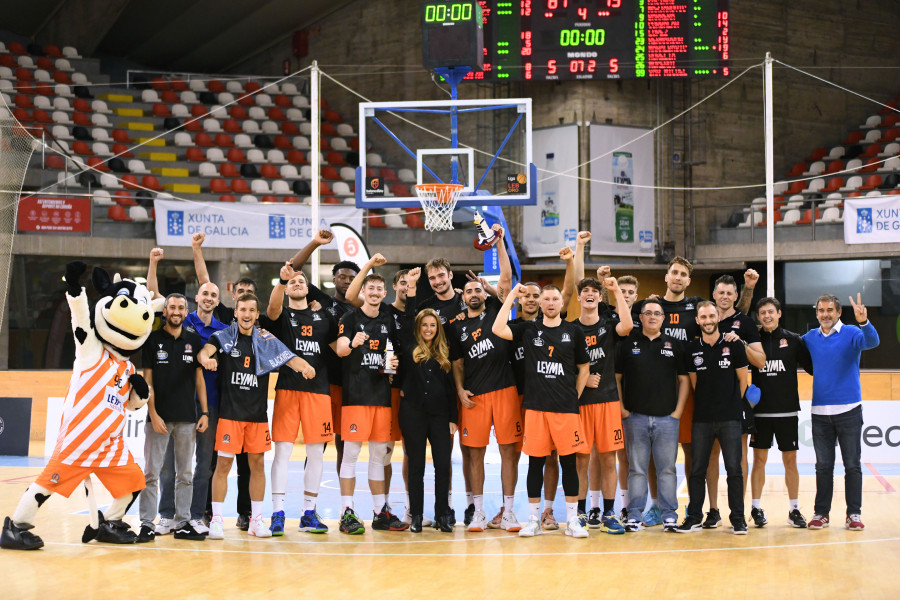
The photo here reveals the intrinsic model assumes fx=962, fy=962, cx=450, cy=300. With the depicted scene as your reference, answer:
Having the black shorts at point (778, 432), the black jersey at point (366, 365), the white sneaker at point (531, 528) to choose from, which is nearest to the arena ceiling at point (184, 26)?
the black jersey at point (366, 365)

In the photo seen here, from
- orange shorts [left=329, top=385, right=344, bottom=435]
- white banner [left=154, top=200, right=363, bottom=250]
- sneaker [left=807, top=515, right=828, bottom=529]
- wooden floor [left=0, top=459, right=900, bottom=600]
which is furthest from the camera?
white banner [left=154, top=200, right=363, bottom=250]

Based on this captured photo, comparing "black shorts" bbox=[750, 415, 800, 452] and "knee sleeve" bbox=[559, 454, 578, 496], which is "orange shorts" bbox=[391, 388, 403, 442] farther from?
"black shorts" bbox=[750, 415, 800, 452]

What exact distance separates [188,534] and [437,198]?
659 centimetres

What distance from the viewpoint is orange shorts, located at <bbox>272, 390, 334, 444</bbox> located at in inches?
302

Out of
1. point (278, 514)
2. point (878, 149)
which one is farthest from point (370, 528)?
point (878, 149)

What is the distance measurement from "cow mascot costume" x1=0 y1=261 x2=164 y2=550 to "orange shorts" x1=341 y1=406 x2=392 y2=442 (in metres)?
1.57

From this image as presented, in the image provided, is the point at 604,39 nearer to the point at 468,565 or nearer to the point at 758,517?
the point at 758,517

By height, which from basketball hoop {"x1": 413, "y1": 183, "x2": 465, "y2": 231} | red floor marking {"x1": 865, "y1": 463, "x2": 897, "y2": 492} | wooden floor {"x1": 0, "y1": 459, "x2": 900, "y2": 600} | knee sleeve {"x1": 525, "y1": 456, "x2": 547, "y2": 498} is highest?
basketball hoop {"x1": 413, "y1": 183, "x2": 465, "y2": 231}

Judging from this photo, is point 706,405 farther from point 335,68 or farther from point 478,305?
point 335,68

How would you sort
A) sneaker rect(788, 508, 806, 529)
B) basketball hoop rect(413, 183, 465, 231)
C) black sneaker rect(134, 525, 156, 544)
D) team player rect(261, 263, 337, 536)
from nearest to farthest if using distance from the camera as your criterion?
1. black sneaker rect(134, 525, 156, 544)
2. team player rect(261, 263, 337, 536)
3. sneaker rect(788, 508, 806, 529)
4. basketball hoop rect(413, 183, 465, 231)

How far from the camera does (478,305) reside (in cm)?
791

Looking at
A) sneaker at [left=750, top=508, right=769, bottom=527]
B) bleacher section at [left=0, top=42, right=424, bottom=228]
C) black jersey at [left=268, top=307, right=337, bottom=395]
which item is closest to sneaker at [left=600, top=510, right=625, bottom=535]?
sneaker at [left=750, top=508, right=769, bottom=527]

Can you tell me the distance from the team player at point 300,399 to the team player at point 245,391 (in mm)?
139

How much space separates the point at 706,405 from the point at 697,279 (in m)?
14.0
